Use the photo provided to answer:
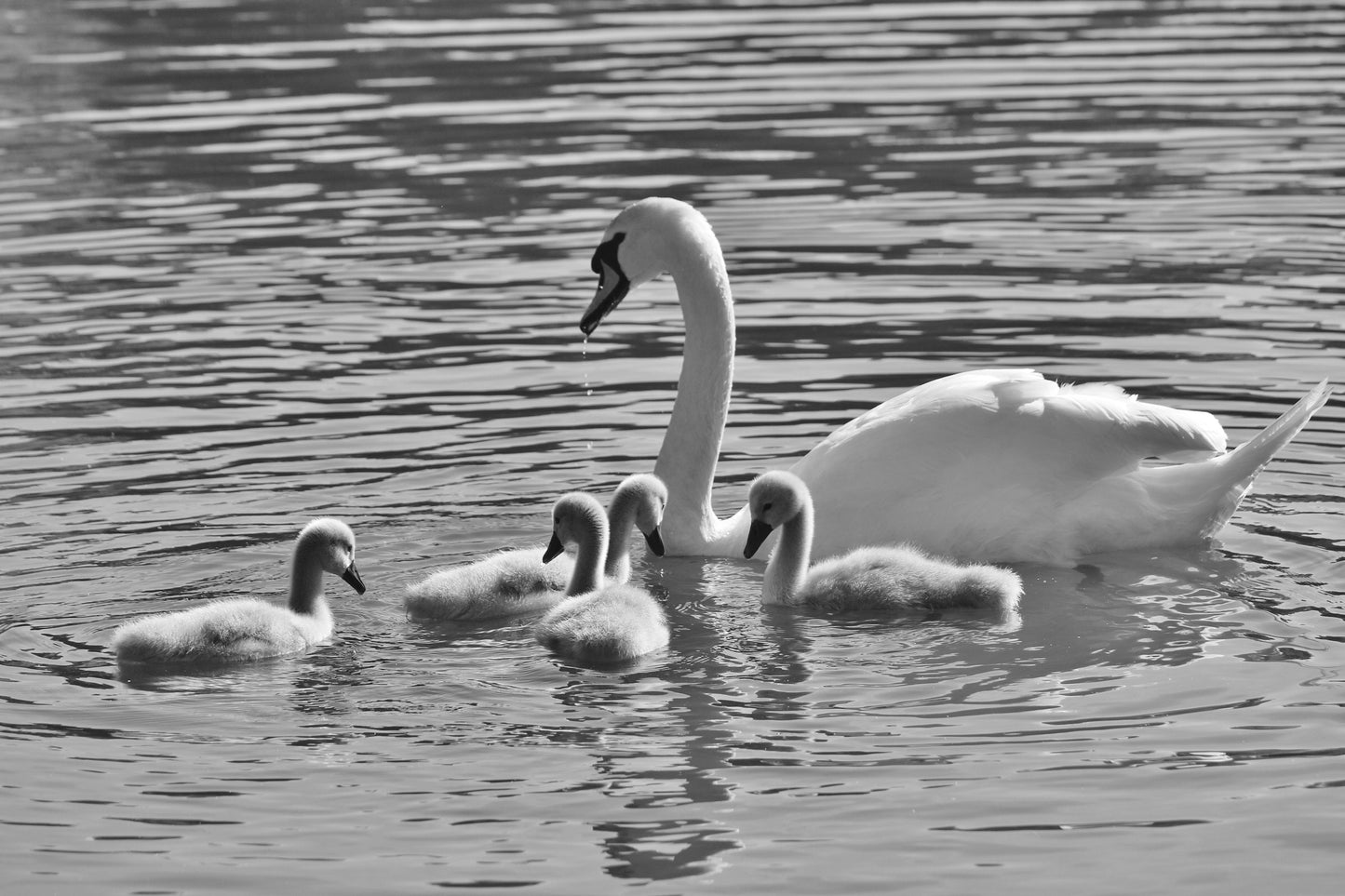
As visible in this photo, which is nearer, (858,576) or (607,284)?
(858,576)

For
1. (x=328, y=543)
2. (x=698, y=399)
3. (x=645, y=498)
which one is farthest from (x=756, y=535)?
(x=328, y=543)

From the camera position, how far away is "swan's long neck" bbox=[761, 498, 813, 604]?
827cm

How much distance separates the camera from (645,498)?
8648 millimetres

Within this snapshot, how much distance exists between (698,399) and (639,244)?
75cm

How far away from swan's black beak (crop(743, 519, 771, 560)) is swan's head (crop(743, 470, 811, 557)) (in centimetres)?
2

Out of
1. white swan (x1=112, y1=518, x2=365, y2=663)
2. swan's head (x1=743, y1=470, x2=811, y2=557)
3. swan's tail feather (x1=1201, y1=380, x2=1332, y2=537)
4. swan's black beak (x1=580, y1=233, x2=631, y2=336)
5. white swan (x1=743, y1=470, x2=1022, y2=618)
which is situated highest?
swan's black beak (x1=580, y1=233, x2=631, y2=336)

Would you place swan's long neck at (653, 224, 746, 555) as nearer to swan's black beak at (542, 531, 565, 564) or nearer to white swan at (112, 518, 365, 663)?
swan's black beak at (542, 531, 565, 564)

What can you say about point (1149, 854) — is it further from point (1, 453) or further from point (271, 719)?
point (1, 453)

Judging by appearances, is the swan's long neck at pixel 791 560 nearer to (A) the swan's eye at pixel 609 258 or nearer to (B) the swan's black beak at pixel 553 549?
(B) the swan's black beak at pixel 553 549

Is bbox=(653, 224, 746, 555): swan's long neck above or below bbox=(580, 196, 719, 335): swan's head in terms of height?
below

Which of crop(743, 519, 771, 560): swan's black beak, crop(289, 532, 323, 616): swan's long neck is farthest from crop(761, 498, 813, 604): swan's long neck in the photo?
crop(289, 532, 323, 616): swan's long neck

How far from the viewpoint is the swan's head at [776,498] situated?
8320 millimetres

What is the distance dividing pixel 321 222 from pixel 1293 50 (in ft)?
32.8

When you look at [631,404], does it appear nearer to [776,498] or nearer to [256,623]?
[776,498]
